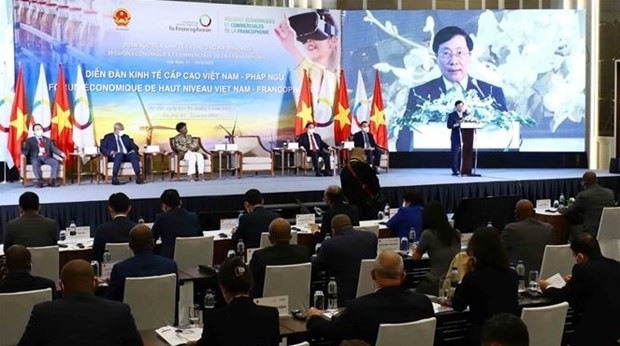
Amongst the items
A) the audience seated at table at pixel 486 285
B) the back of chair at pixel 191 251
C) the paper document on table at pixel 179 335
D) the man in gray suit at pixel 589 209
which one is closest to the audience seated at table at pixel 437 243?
the audience seated at table at pixel 486 285

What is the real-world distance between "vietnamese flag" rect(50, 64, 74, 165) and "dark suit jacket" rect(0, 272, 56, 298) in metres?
9.34

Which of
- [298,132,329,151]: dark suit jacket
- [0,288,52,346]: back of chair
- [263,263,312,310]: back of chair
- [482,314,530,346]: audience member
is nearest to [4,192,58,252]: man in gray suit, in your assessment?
[0,288,52,346]: back of chair

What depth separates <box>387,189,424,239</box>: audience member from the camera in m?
7.32

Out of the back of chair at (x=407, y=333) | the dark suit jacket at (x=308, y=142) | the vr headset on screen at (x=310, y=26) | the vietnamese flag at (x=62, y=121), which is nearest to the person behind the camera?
the back of chair at (x=407, y=333)

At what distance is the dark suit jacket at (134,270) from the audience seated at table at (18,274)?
0.47 meters

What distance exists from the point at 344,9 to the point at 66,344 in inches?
608

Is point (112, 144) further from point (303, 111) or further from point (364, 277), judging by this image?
point (364, 277)

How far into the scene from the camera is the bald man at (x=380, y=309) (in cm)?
372

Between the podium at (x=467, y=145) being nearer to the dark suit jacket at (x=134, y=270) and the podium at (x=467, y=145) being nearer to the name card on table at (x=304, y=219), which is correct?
the name card on table at (x=304, y=219)

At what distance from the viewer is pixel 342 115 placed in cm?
1628

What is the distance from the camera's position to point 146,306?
4895 mm

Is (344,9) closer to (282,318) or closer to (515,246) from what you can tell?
(515,246)

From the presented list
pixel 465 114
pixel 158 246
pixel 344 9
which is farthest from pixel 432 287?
pixel 344 9

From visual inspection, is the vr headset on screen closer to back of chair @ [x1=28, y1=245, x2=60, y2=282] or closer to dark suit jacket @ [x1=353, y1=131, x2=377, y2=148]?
dark suit jacket @ [x1=353, y1=131, x2=377, y2=148]
